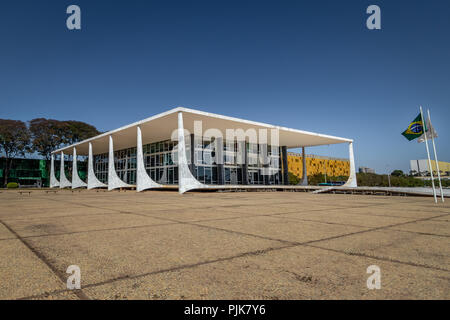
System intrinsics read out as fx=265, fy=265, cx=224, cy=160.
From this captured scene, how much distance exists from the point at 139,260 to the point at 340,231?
10.4ft

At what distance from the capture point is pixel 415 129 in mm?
11336

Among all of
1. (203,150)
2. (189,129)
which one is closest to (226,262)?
(189,129)

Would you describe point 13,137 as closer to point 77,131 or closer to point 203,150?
point 77,131

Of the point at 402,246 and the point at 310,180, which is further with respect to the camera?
the point at 310,180

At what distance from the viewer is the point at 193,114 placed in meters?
22.6

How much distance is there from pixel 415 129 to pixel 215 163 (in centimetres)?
2288

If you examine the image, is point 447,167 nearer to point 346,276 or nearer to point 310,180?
point 310,180

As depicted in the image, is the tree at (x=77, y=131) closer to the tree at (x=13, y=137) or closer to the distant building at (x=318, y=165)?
the tree at (x=13, y=137)

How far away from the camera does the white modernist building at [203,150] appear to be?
2573 centimetres

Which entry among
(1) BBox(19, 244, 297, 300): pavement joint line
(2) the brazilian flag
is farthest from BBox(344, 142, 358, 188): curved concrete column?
(1) BBox(19, 244, 297, 300): pavement joint line

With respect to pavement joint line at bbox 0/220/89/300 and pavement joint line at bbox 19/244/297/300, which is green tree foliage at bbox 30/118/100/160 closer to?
pavement joint line at bbox 0/220/89/300
